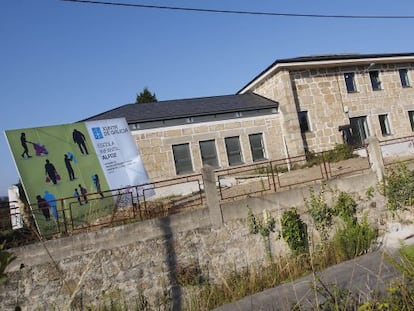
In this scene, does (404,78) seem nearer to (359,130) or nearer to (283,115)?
(359,130)

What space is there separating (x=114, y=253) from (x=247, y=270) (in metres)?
3.14

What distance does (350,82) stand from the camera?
18.6 m

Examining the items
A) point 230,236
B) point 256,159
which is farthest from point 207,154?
point 230,236

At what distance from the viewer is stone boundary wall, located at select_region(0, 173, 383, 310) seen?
261 inches

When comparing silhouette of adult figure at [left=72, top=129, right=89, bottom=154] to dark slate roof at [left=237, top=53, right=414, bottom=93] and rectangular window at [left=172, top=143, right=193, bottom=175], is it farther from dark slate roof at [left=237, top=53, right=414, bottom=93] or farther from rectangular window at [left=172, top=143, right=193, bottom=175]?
dark slate roof at [left=237, top=53, right=414, bottom=93]

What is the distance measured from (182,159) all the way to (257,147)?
3.89 metres

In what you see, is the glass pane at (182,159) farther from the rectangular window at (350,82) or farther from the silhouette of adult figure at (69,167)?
the rectangular window at (350,82)

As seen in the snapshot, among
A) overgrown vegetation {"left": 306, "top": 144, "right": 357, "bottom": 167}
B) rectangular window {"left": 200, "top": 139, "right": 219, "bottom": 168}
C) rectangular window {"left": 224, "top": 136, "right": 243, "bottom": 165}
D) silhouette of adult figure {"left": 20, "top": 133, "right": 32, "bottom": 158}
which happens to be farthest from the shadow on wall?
overgrown vegetation {"left": 306, "top": 144, "right": 357, "bottom": 167}

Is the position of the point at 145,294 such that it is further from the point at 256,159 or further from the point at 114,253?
the point at 256,159

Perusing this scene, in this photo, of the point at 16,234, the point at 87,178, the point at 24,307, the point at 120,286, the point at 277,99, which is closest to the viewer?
the point at 24,307

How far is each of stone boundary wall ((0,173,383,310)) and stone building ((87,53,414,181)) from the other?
23.4 ft

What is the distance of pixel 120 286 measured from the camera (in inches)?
281

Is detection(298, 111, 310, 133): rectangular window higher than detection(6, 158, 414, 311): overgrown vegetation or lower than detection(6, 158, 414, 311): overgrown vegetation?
higher

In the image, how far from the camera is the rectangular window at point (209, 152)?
15820mm
